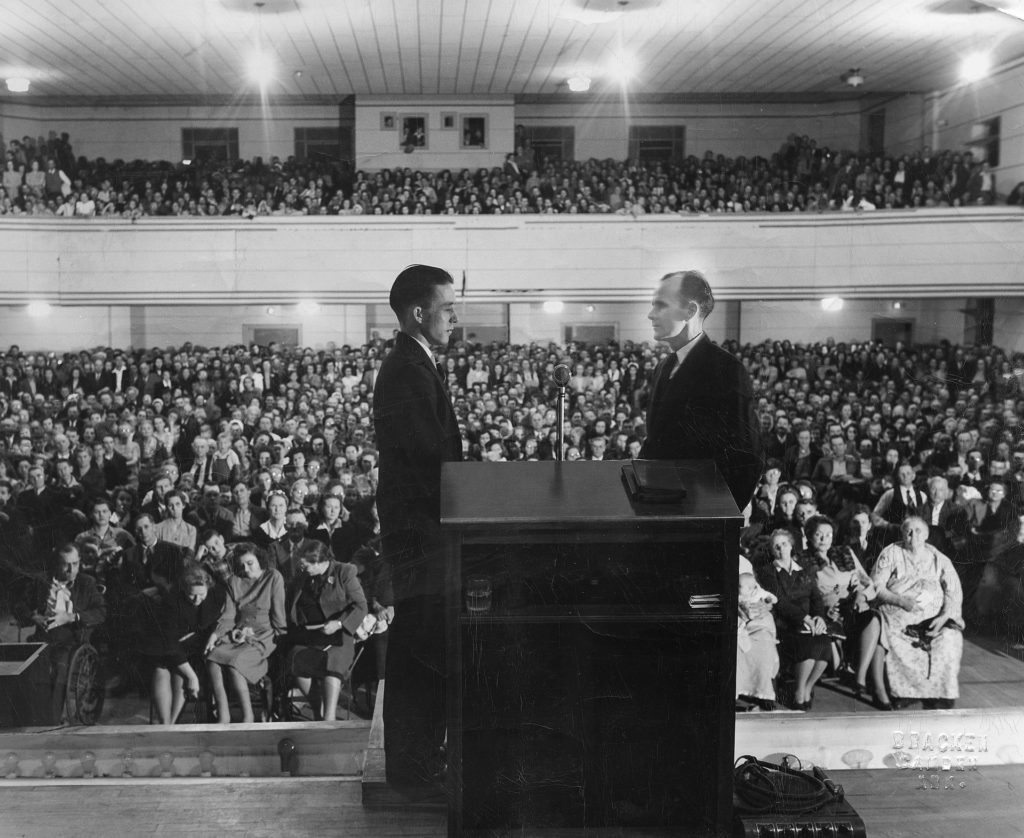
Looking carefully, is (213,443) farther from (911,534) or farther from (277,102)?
(911,534)

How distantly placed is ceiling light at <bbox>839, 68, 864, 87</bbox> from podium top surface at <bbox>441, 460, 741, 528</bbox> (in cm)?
189

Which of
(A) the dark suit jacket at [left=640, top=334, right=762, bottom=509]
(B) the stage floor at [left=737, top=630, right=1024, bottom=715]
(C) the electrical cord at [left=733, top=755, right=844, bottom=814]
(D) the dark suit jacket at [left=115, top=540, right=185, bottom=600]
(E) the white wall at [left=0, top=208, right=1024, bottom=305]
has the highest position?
(E) the white wall at [left=0, top=208, right=1024, bottom=305]

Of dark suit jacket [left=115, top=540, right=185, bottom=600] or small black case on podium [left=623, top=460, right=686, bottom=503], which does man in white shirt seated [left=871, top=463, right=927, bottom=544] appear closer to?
small black case on podium [left=623, top=460, right=686, bottom=503]

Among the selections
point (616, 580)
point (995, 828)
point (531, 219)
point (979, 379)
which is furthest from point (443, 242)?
point (995, 828)

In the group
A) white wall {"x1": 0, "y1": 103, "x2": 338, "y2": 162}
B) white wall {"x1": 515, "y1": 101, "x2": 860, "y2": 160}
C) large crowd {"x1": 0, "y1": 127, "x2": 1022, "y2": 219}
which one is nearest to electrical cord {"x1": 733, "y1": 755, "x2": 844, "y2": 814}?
large crowd {"x1": 0, "y1": 127, "x2": 1022, "y2": 219}

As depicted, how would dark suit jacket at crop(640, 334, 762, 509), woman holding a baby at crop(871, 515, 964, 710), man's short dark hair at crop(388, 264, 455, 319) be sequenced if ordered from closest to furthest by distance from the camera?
man's short dark hair at crop(388, 264, 455, 319), dark suit jacket at crop(640, 334, 762, 509), woman holding a baby at crop(871, 515, 964, 710)

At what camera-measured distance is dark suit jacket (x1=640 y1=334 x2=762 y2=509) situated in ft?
9.09

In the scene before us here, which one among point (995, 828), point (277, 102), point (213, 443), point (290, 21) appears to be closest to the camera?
point (995, 828)

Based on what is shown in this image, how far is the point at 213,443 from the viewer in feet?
11.7

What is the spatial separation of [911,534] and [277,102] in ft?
10.2

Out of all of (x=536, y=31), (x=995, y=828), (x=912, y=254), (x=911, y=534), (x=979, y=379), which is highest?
(x=536, y=31)

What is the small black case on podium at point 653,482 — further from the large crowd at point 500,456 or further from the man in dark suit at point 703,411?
the large crowd at point 500,456

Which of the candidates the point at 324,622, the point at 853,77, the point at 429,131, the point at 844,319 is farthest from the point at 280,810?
the point at 853,77

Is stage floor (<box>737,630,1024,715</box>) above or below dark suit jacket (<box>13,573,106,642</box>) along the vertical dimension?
below
